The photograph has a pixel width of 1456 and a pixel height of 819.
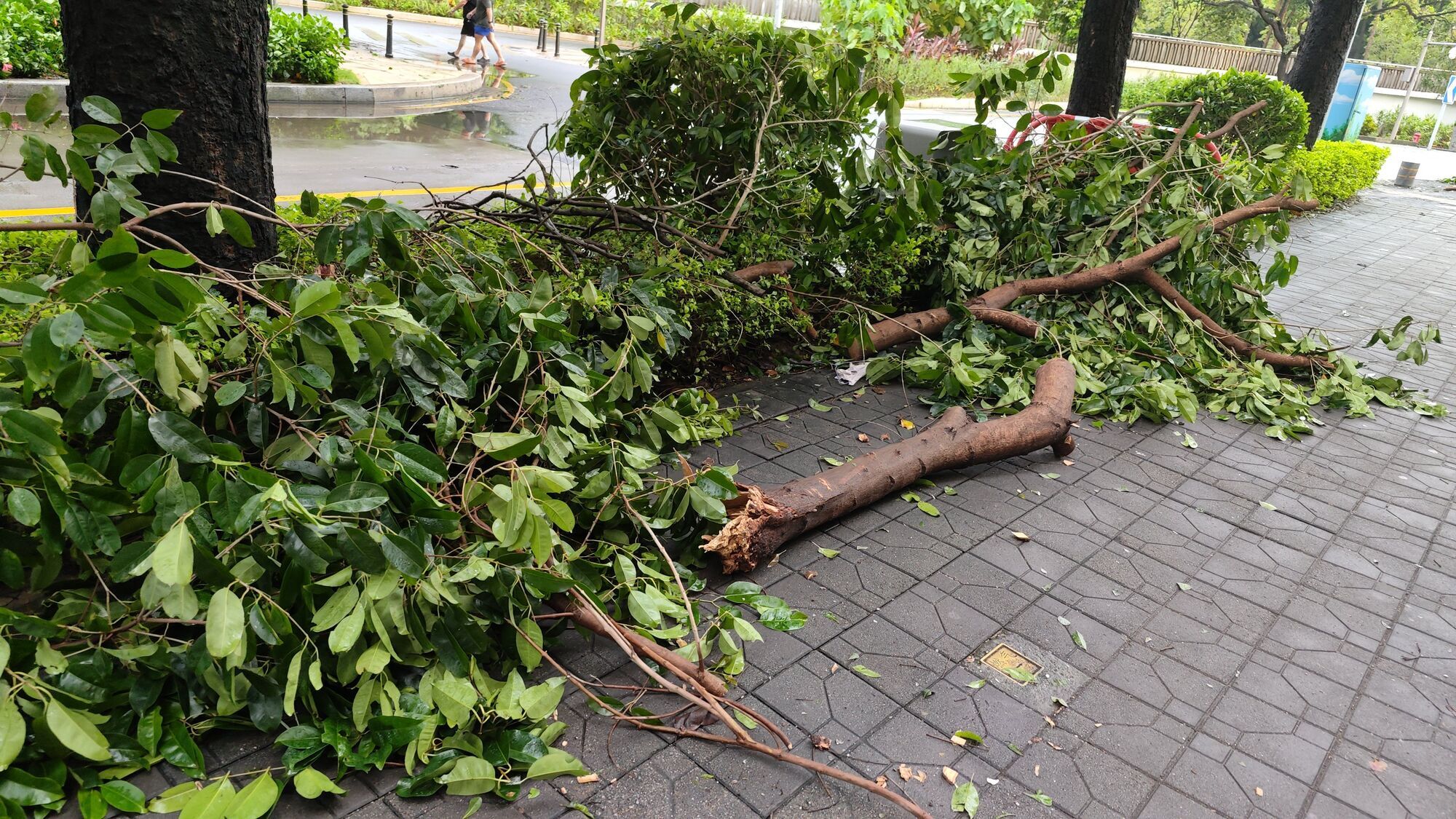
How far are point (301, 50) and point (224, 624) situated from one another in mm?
13515

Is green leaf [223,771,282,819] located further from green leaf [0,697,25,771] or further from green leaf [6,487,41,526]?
green leaf [6,487,41,526]

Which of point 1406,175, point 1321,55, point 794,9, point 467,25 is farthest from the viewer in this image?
point 794,9

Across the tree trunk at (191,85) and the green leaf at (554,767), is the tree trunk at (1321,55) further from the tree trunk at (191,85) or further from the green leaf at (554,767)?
the green leaf at (554,767)

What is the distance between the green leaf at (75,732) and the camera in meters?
2.03

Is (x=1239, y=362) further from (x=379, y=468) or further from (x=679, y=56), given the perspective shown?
(x=379, y=468)

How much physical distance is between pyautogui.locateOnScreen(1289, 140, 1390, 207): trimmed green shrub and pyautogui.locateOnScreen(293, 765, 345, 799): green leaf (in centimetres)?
1417

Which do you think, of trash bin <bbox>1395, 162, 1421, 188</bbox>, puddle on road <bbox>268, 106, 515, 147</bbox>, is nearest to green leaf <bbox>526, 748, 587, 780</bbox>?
puddle on road <bbox>268, 106, 515, 147</bbox>

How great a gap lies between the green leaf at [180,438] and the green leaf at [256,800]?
31.3 inches

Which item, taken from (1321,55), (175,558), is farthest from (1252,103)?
(175,558)

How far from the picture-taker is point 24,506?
6.70 feet

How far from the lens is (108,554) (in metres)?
2.20

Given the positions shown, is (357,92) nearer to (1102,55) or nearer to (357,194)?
(357,194)

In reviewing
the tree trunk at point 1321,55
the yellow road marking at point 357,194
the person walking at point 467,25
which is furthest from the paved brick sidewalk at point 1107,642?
the person walking at point 467,25

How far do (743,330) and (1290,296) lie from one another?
251 inches
